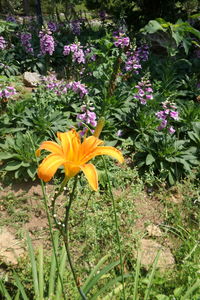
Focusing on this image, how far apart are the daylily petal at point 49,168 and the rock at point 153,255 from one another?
1.74 metres

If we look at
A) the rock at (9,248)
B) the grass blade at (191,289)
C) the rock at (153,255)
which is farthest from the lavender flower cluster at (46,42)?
the grass blade at (191,289)

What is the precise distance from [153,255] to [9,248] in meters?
1.28

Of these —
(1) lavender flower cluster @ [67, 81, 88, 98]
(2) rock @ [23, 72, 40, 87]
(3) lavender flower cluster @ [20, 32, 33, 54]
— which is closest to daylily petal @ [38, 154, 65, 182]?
(1) lavender flower cluster @ [67, 81, 88, 98]

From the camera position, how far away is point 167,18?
26.7 feet

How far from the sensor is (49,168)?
2.81ft

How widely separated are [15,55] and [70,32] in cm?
242

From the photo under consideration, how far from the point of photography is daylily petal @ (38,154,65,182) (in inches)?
33.3

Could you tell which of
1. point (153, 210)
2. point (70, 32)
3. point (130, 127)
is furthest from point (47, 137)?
point (70, 32)

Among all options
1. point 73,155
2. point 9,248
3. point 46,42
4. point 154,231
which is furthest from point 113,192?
point 46,42

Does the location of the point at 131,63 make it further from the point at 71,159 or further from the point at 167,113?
the point at 71,159

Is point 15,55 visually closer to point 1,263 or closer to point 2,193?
point 2,193

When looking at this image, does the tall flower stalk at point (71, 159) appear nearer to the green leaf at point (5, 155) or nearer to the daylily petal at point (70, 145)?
the daylily petal at point (70, 145)

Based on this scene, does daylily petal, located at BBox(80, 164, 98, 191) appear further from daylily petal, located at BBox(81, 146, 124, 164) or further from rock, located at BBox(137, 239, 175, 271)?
rock, located at BBox(137, 239, 175, 271)

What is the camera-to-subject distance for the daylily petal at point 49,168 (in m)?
0.85
